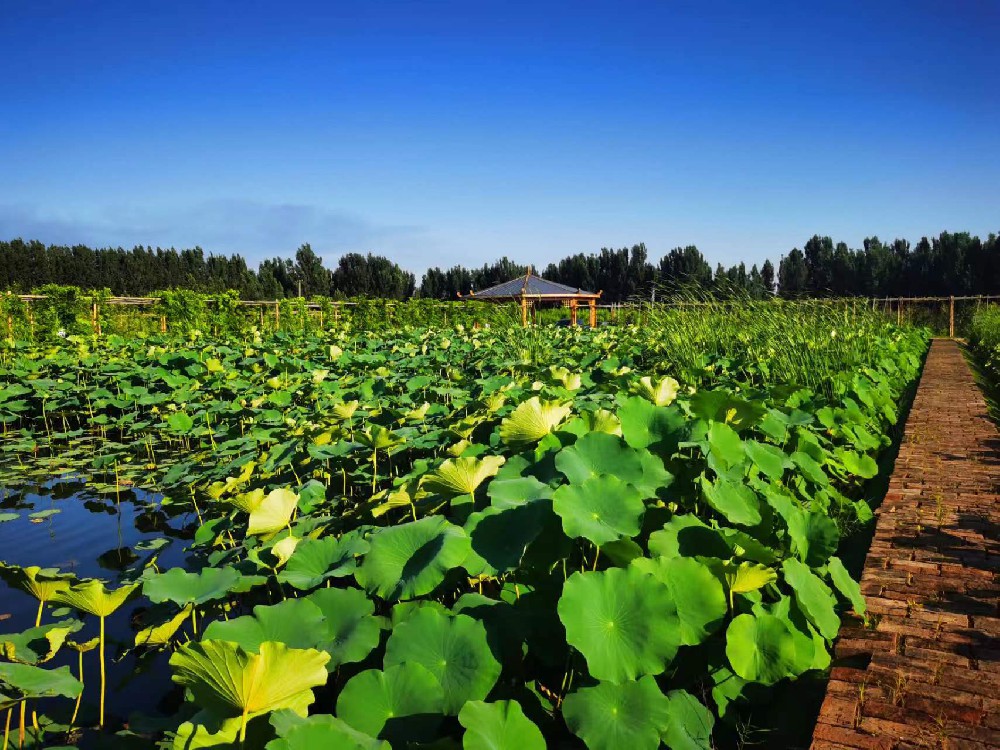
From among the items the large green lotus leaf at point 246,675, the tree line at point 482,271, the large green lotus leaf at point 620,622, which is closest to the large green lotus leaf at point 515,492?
the large green lotus leaf at point 620,622

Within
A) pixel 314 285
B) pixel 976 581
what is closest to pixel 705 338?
pixel 976 581

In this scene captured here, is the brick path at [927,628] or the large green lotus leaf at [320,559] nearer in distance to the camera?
the brick path at [927,628]

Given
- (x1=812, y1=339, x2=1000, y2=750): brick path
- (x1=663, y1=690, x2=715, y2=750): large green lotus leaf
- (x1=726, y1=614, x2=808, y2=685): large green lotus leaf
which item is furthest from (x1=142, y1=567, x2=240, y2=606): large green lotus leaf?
(x1=812, y1=339, x2=1000, y2=750): brick path

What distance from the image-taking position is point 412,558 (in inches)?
62.9

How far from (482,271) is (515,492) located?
53.1 m

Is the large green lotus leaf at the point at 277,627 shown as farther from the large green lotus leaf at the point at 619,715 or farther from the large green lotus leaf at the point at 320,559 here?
the large green lotus leaf at the point at 619,715

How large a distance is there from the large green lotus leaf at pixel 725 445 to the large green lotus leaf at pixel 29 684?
1778 mm

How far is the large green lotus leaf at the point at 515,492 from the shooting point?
5.31 ft

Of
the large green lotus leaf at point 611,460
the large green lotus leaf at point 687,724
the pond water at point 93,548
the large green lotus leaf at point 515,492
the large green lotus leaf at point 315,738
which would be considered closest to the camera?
the large green lotus leaf at point 315,738

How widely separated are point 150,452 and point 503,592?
5.03 meters

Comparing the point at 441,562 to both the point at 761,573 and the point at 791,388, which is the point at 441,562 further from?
the point at 791,388

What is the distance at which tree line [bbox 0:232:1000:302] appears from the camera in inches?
1431

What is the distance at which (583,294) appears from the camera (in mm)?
28156

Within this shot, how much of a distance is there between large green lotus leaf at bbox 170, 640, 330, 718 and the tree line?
107 ft
